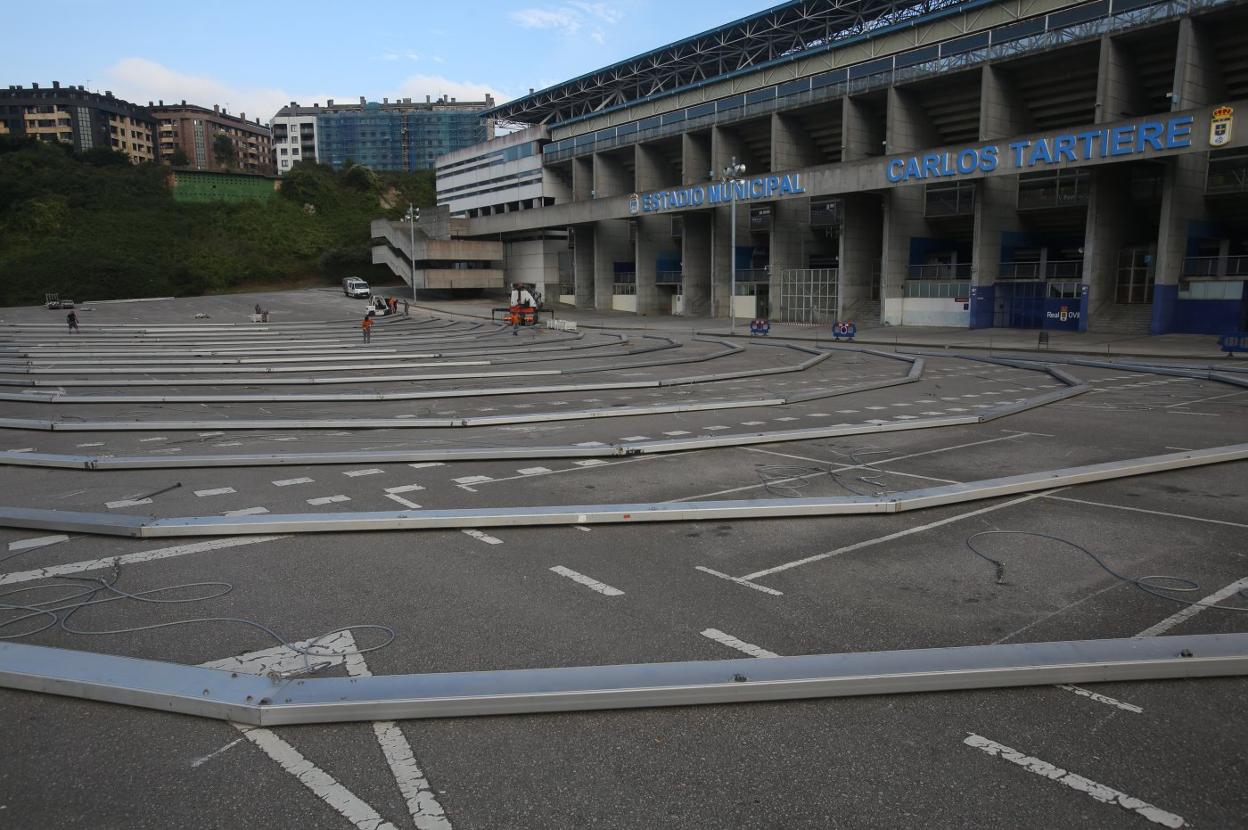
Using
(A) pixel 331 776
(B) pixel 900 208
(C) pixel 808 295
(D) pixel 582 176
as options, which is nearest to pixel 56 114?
(D) pixel 582 176

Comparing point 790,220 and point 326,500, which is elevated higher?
point 790,220

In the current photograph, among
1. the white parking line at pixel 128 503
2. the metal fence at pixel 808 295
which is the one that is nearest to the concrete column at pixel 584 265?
the metal fence at pixel 808 295

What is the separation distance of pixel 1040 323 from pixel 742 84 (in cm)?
3177

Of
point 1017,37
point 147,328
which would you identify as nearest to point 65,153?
point 147,328

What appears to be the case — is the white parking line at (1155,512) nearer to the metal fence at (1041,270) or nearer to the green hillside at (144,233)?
the metal fence at (1041,270)

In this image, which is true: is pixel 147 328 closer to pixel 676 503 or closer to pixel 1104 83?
pixel 676 503

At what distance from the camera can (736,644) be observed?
577cm

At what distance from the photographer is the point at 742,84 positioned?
210 ft

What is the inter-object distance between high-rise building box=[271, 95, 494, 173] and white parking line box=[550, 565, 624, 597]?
18611 centimetres

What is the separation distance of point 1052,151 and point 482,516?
136ft

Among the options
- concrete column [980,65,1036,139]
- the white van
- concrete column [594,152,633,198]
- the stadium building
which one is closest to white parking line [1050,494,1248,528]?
the stadium building

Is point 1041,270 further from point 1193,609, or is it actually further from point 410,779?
point 410,779

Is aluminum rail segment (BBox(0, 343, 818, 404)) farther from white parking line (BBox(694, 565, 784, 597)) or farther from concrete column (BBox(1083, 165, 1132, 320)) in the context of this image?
concrete column (BBox(1083, 165, 1132, 320))

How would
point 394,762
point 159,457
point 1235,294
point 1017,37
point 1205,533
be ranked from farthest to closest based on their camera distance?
point 1017,37 < point 1235,294 < point 159,457 < point 1205,533 < point 394,762
